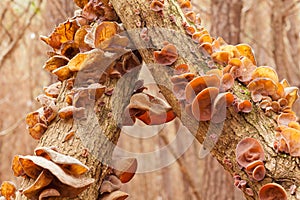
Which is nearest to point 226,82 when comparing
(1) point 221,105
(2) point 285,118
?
(1) point 221,105

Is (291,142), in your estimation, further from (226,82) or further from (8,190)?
(8,190)

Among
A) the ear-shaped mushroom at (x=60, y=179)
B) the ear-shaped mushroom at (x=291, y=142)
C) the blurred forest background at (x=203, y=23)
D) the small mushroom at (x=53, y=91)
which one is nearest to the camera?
the ear-shaped mushroom at (x=60, y=179)

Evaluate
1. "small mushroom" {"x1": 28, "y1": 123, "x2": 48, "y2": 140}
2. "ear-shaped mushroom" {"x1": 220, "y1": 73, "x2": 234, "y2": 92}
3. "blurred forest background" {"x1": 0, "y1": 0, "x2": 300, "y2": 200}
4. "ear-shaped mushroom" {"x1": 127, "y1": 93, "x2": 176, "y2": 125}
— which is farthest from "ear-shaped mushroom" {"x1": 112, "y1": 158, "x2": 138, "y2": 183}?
"blurred forest background" {"x1": 0, "y1": 0, "x2": 300, "y2": 200}

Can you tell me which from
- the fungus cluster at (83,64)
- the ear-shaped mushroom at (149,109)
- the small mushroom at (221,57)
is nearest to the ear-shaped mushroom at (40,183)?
the fungus cluster at (83,64)

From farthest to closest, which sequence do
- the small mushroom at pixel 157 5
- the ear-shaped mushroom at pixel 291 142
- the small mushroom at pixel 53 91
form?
the small mushroom at pixel 53 91
the small mushroom at pixel 157 5
the ear-shaped mushroom at pixel 291 142

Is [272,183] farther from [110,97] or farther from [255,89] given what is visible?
[110,97]

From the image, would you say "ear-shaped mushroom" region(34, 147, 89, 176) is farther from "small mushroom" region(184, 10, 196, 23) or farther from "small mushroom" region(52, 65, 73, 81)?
"small mushroom" region(184, 10, 196, 23)

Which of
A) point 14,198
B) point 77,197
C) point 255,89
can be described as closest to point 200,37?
point 255,89

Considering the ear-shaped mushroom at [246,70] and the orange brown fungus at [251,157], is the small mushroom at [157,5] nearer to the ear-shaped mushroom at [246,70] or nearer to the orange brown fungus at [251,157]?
the ear-shaped mushroom at [246,70]
